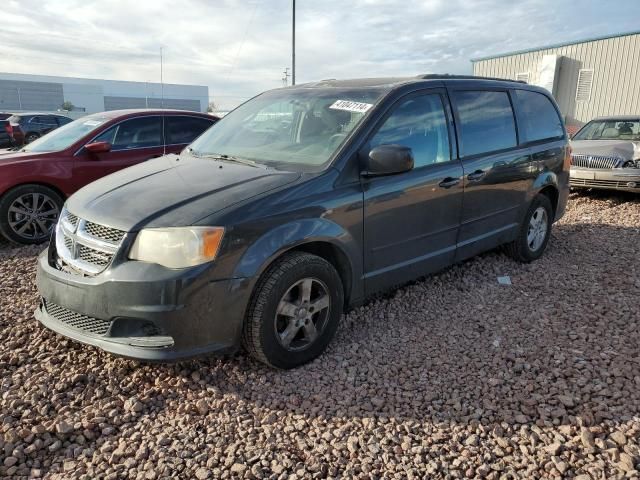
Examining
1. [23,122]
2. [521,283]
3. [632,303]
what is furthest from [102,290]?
[23,122]

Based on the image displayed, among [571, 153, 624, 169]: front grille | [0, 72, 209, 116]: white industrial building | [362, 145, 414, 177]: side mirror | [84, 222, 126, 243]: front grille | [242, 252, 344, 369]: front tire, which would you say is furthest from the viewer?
[0, 72, 209, 116]: white industrial building

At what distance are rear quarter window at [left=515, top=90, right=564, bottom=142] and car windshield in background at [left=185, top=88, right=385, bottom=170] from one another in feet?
6.55

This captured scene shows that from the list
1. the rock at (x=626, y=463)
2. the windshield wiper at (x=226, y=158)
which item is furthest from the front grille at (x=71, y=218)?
the rock at (x=626, y=463)

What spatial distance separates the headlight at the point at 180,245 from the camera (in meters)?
2.64

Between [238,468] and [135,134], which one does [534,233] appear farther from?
[135,134]

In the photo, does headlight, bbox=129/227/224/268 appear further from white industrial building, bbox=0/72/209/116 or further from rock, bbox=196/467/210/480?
white industrial building, bbox=0/72/209/116

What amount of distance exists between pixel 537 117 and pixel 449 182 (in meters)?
1.92

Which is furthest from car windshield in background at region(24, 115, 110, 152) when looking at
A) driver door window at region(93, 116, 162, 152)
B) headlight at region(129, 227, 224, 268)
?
headlight at region(129, 227, 224, 268)

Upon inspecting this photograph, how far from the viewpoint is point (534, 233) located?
5.24 m

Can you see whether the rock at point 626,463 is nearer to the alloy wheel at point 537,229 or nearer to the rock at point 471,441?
the rock at point 471,441

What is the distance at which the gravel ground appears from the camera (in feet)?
7.73

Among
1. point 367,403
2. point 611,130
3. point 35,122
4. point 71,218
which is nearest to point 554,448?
point 367,403

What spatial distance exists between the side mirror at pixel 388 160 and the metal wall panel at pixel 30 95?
232 ft

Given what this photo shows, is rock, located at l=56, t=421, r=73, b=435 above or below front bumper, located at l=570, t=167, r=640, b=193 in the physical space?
below
